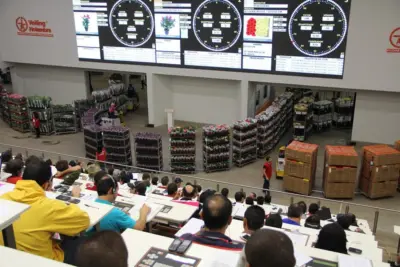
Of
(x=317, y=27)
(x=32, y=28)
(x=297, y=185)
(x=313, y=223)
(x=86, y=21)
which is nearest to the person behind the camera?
(x=313, y=223)

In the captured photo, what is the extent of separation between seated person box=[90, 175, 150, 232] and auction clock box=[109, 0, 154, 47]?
1167cm

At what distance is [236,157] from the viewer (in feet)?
43.0

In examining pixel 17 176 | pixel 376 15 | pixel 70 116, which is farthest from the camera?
pixel 70 116

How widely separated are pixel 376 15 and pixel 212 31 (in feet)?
17.4

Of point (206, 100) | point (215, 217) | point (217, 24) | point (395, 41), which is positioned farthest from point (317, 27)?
point (215, 217)

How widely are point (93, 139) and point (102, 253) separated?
465 inches

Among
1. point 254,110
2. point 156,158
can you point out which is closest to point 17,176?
point 156,158

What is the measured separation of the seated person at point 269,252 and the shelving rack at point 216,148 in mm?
10126

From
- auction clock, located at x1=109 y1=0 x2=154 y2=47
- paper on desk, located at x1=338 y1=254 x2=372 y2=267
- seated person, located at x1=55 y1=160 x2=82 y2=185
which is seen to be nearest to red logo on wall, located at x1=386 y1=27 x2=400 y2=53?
auction clock, located at x1=109 y1=0 x2=154 y2=47

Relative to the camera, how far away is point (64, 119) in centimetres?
1658

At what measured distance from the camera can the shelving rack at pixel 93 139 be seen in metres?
13.4

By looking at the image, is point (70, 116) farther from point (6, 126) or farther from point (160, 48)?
point (160, 48)

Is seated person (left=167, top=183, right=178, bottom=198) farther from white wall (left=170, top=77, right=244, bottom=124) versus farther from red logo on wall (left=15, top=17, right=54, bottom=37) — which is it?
red logo on wall (left=15, top=17, right=54, bottom=37)

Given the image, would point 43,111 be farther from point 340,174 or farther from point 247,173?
point 340,174
